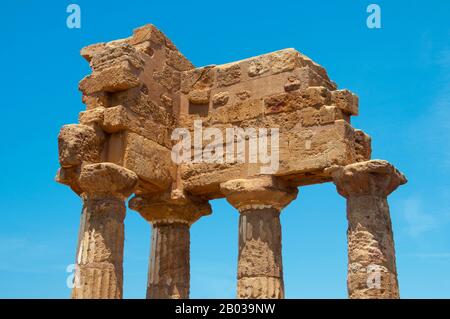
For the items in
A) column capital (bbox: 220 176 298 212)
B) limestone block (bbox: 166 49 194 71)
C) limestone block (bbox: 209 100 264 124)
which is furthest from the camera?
limestone block (bbox: 166 49 194 71)

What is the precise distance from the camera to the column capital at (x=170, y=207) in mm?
15492

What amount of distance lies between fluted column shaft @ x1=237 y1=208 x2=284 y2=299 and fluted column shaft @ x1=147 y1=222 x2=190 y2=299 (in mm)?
2184

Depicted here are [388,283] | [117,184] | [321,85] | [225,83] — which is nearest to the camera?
[388,283]

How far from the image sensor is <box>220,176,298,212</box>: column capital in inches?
554

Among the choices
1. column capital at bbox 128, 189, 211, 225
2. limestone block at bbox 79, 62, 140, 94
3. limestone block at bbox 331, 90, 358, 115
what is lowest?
column capital at bbox 128, 189, 211, 225

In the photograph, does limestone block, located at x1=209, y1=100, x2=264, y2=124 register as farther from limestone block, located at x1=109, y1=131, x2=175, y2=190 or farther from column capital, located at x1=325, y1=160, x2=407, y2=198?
column capital, located at x1=325, y1=160, x2=407, y2=198

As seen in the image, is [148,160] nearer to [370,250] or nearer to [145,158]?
[145,158]

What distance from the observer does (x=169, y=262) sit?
627 inches

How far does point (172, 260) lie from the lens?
15.9 m

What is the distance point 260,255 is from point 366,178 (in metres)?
2.72

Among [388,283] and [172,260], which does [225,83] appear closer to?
[172,260]

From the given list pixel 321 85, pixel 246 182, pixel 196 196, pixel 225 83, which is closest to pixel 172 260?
pixel 196 196

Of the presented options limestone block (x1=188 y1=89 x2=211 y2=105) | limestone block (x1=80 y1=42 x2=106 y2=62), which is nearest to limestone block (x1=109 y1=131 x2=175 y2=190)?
limestone block (x1=188 y1=89 x2=211 y2=105)
